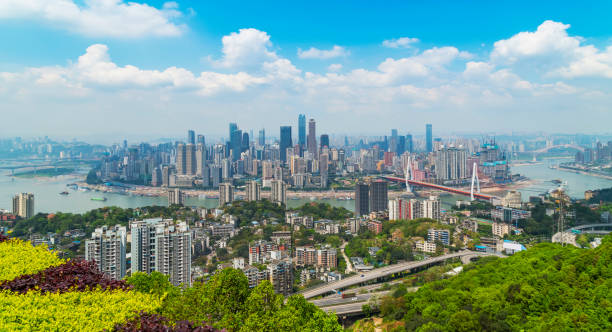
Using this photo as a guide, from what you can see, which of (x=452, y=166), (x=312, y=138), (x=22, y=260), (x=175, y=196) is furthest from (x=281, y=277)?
(x=312, y=138)

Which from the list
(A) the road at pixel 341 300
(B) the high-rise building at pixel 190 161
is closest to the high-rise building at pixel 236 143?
(B) the high-rise building at pixel 190 161

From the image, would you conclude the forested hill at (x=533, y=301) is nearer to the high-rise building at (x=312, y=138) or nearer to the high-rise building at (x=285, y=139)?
the high-rise building at (x=285, y=139)

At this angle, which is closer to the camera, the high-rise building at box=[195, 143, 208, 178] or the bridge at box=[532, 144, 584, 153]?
the high-rise building at box=[195, 143, 208, 178]

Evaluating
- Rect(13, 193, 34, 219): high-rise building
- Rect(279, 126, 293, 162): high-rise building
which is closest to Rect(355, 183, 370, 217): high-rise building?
Rect(13, 193, 34, 219): high-rise building

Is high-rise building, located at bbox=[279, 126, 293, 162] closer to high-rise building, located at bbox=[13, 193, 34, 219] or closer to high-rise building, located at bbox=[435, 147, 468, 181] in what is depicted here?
high-rise building, located at bbox=[435, 147, 468, 181]

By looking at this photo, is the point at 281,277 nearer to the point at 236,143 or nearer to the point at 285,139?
the point at 236,143

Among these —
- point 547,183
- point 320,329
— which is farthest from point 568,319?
point 547,183
